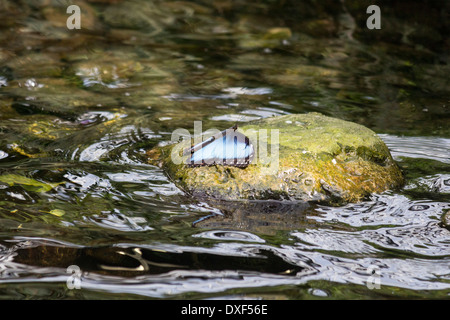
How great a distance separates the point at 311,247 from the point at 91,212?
1.67 meters

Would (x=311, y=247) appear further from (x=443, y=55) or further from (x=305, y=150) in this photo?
(x=443, y=55)

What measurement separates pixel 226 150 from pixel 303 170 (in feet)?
2.08

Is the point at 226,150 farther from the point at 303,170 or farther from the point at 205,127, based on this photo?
the point at 205,127

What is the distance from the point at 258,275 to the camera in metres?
3.34

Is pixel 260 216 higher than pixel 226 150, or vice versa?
pixel 226 150

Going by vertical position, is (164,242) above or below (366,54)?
below

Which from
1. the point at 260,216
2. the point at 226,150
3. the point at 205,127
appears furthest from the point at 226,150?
the point at 205,127

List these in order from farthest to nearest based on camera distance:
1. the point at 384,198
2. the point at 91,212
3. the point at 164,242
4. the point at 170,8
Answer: the point at 170,8, the point at 384,198, the point at 91,212, the point at 164,242

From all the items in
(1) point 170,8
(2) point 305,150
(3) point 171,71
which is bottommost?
(2) point 305,150

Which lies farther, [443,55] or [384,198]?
[443,55]

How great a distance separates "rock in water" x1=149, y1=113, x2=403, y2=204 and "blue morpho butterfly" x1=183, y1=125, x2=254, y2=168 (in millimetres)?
57

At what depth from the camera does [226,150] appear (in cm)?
422

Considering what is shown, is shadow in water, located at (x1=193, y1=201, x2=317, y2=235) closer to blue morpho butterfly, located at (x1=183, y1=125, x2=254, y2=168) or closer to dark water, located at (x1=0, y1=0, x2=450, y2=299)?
dark water, located at (x1=0, y1=0, x2=450, y2=299)
